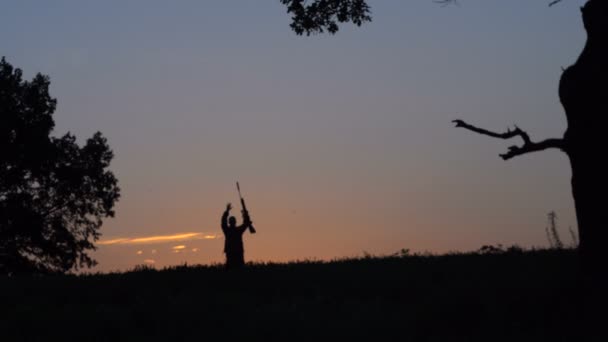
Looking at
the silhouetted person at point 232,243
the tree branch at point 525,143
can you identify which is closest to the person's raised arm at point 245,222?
the silhouetted person at point 232,243

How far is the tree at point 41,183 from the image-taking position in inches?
1598

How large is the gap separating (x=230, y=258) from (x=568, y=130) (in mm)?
10401

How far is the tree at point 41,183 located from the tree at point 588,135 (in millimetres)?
27604

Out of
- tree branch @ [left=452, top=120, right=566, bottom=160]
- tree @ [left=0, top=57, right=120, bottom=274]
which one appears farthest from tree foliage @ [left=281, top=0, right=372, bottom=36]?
tree @ [left=0, top=57, right=120, bottom=274]

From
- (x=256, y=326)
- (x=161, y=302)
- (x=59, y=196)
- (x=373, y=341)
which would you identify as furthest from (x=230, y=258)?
(x=59, y=196)

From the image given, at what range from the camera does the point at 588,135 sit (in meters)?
17.6

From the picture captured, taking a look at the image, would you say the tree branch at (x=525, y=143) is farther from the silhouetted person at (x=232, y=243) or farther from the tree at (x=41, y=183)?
the tree at (x=41, y=183)

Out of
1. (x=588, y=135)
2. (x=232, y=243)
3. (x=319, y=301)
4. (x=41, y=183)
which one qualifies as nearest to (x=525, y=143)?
(x=588, y=135)

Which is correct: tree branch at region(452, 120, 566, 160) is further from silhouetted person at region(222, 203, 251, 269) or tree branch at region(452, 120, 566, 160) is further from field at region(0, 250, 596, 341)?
silhouetted person at region(222, 203, 251, 269)

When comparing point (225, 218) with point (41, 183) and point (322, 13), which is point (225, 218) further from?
point (41, 183)

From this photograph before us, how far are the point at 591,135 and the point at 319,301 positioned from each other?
6.43 m

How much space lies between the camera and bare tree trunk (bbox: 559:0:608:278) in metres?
17.5

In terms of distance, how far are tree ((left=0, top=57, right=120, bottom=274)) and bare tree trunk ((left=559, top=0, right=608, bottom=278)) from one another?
2875 cm

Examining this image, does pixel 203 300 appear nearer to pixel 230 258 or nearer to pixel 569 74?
pixel 230 258
